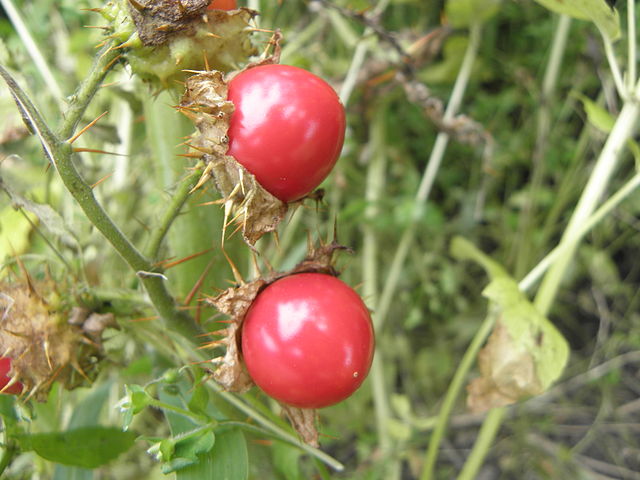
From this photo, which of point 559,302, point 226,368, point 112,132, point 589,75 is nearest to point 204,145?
point 226,368

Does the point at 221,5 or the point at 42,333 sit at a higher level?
the point at 221,5

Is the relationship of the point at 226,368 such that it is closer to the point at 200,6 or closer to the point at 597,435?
the point at 200,6

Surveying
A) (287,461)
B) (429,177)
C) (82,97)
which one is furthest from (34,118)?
(429,177)

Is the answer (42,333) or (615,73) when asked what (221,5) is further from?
(615,73)

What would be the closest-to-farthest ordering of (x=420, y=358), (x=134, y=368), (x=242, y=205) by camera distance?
(x=242, y=205) → (x=134, y=368) → (x=420, y=358)

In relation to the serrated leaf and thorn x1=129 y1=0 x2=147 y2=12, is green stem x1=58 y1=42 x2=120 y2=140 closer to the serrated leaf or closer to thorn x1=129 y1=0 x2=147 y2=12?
thorn x1=129 y1=0 x2=147 y2=12
